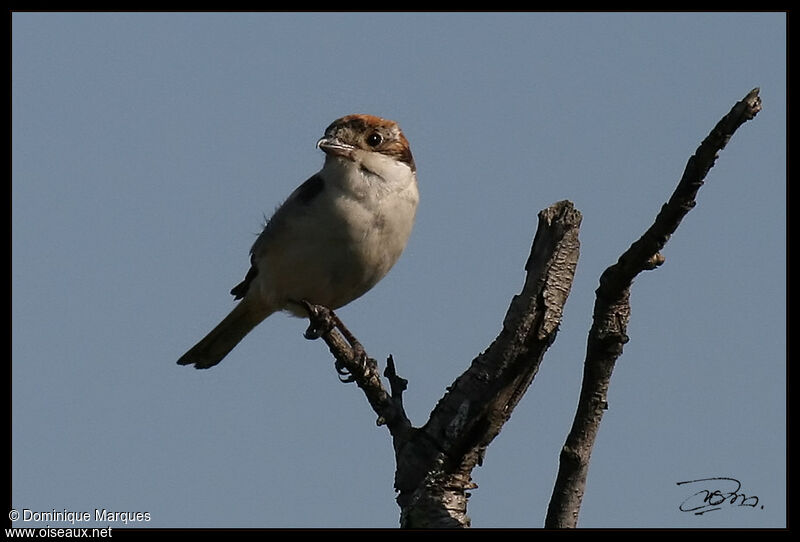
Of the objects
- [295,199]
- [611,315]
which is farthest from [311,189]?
[611,315]

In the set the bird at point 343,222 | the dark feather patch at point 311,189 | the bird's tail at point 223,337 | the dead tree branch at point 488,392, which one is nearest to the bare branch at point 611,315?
the dead tree branch at point 488,392

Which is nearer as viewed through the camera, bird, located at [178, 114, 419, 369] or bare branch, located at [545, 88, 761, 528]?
bare branch, located at [545, 88, 761, 528]

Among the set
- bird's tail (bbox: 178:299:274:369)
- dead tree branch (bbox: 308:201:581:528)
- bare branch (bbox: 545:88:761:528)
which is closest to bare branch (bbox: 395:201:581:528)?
dead tree branch (bbox: 308:201:581:528)

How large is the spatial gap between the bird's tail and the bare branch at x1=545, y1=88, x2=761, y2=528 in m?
4.31

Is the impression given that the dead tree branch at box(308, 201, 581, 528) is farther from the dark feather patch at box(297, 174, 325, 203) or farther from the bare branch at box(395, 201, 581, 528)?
the dark feather patch at box(297, 174, 325, 203)

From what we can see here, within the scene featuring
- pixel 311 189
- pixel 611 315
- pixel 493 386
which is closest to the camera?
pixel 611 315

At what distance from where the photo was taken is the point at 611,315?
4.70 metres

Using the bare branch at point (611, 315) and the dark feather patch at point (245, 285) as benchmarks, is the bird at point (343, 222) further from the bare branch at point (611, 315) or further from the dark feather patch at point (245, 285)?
the bare branch at point (611, 315)

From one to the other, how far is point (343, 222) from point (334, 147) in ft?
2.03

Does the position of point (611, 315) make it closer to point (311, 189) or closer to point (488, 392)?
point (488, 392)

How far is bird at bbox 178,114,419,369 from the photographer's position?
736cm

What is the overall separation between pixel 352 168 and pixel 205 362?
2.56m
